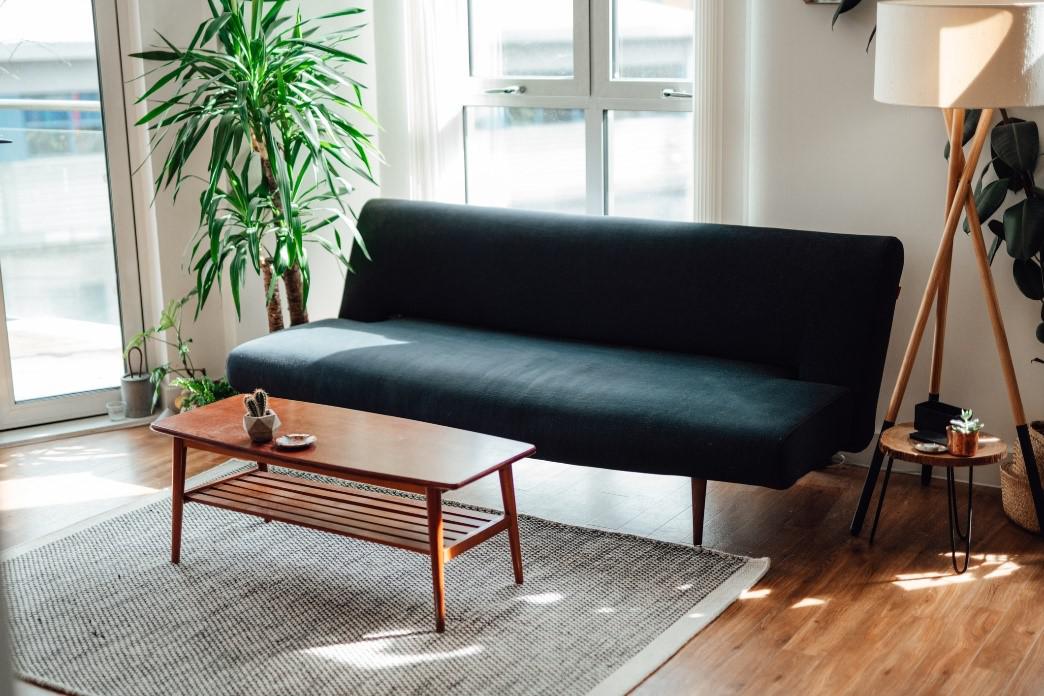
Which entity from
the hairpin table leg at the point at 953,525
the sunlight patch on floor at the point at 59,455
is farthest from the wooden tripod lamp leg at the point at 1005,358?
the sunlight patch on floor at the point at 59,455

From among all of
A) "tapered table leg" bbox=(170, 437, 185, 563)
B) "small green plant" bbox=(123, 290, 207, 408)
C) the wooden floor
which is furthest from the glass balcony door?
"tapered table leg" bbox=(170, 437, 185, 563)

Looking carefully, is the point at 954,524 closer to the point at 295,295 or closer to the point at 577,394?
the point at 577,394

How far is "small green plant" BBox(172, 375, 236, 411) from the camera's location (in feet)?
15.1

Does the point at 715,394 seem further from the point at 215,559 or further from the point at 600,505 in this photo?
the point at 215,559

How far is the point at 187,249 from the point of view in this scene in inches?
190

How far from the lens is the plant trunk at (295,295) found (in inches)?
179

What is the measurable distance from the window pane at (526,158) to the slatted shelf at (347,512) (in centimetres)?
184

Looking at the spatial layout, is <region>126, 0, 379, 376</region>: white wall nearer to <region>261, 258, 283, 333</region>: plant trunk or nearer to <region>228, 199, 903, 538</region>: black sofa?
<region>261, 258, 283, 333</region>: plant trunk

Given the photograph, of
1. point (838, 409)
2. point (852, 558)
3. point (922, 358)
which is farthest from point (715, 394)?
point (922, 358)

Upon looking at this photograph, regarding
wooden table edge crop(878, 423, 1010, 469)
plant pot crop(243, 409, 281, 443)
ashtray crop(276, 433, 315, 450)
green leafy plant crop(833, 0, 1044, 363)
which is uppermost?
green leafy plant crop(833, 0, 1044, 363)

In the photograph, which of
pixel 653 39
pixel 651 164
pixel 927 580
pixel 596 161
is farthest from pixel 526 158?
pixel 927 580

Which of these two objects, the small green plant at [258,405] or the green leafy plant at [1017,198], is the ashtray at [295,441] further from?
the green leafy plant at [1017,198]

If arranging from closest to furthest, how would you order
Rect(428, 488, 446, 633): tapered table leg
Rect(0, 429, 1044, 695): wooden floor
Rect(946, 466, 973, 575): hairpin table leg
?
1. Rect(0, 429, 1044, 695): wooden floor
2. Rect(428, 488, 446, 633): tapered table leg
3. Rect(946, 466, 973, 575): hairpin table leg

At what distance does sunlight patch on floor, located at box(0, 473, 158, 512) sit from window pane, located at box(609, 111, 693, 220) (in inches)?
83.8
